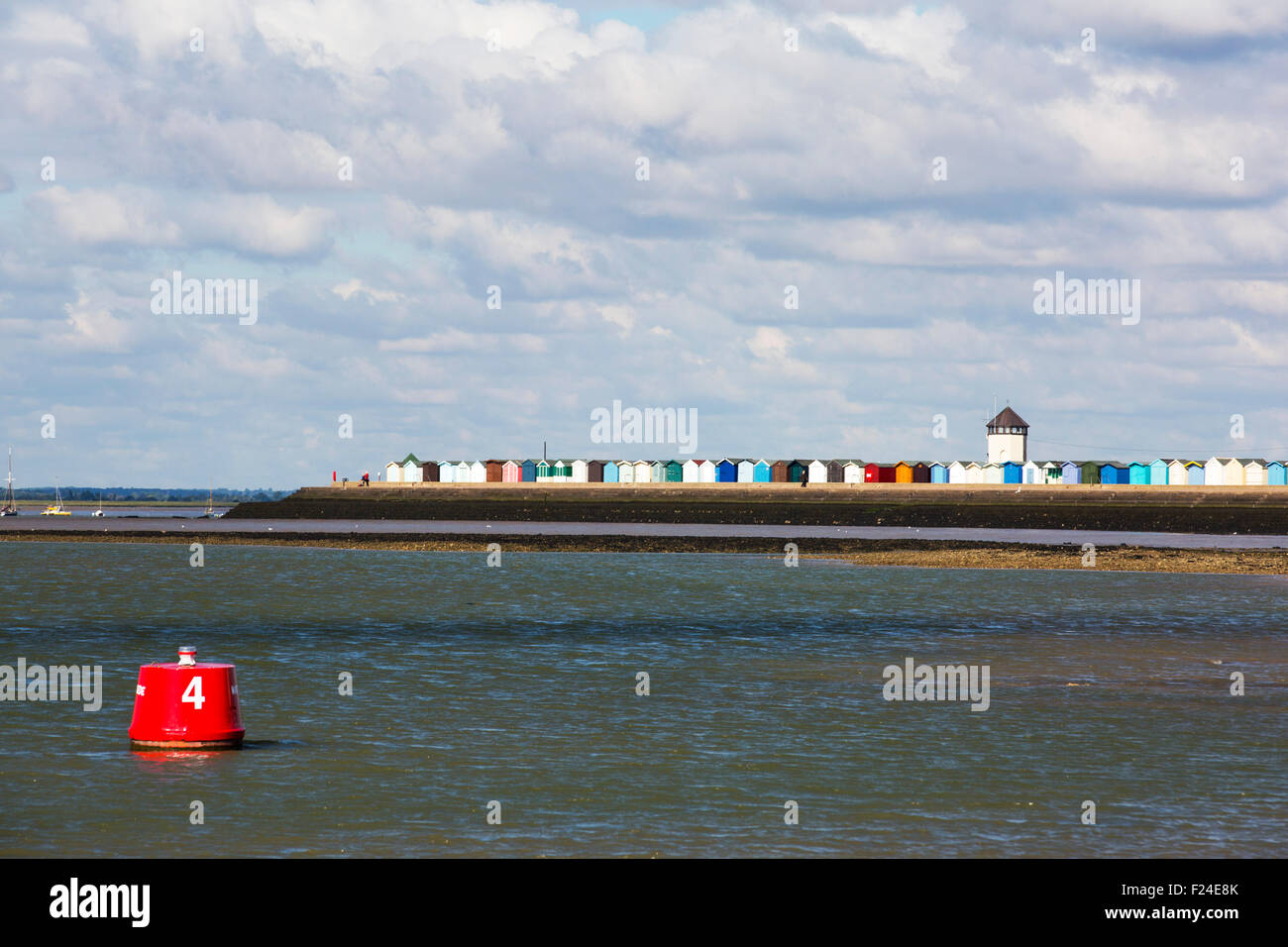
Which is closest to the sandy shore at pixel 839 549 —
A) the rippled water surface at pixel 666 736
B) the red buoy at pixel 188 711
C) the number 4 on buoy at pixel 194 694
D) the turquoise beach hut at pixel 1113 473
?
the rippled water surface at pixel 666 736

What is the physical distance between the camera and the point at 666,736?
23328 millimetres

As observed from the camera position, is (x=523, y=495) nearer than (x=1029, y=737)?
No

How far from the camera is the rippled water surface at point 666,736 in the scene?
16.5 meters

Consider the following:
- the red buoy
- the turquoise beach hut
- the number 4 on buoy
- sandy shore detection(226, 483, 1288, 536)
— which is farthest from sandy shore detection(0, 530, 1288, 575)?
the turquoise beach hut

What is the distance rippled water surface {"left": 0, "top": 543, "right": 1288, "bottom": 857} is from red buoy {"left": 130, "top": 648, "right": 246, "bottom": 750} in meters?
0.32

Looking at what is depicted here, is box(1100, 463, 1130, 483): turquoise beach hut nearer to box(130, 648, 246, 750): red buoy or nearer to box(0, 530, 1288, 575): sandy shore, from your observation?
box(0, 530, 1288, 575): sandy shore

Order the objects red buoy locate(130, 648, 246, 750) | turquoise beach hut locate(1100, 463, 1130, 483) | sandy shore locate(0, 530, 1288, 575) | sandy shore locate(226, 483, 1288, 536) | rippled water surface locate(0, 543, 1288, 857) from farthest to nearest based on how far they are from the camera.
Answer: turquoise beach hut locate(1100, 463, 1130, 483) → sandy shore locate(226, 483, 1288, 536) → sandy shore locate(0, 530, 1288, 575) → red buoy locate(130, 648, 246, 750) → rippled water surface locate(0, 543, 1288, 857)

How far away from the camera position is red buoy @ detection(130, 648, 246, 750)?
20094 mm

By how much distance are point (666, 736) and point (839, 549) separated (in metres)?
73.4

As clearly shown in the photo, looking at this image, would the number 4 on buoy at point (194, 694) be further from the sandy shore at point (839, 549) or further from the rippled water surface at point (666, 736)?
the sandy shore at point (839, 549)
